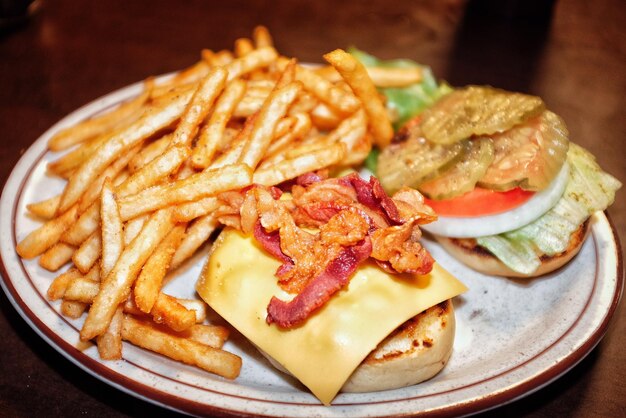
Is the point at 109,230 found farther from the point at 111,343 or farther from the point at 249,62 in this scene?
the point at 249,62

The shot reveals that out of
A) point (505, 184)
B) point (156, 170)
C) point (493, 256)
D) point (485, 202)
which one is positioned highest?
point (156, 170)

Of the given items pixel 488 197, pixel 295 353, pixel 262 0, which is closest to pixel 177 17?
pixel 262 0

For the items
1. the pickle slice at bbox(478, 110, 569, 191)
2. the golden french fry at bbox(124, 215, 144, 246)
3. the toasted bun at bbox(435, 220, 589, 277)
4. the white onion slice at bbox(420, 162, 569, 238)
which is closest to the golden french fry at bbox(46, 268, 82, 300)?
the golden french fry at bbox(124, 215, 144, 246)

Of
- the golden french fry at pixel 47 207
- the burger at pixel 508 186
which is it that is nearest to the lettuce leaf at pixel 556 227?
the burger at pixel 508 186

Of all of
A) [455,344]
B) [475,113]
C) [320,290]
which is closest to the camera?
[320,290]

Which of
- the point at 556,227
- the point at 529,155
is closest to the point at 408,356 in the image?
the point at 556,227
